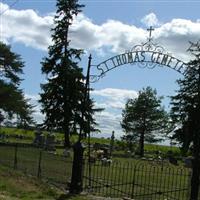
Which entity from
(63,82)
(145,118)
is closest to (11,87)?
(63,82)

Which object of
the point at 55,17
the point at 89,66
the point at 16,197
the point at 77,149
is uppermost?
the point at 55,17

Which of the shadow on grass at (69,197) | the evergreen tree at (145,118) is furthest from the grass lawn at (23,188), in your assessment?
the evergreen tree at (145,118)

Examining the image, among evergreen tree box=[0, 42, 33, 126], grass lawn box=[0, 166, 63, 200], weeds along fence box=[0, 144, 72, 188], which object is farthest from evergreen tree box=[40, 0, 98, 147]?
grass lawn box=[0, 166, 63, 200]

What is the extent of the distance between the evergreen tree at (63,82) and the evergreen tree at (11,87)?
10.8 feet

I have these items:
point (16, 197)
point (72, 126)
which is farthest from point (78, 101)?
point (16, 197)

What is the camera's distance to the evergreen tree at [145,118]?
3024 inches

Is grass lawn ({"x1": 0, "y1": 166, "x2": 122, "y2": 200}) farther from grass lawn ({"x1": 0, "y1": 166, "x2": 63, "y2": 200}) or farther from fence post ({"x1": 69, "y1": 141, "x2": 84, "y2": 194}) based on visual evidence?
fence post ({"x1": 69, "y1": 141, "x2": 84, "y2": 194})

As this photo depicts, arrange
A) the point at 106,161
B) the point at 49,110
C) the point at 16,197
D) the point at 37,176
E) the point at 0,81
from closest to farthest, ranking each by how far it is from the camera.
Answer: the point at 16,197
the point at 37,176
the point at 106,161
the point at 0,81
the point at 49,110

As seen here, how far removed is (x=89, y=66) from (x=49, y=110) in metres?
43.7

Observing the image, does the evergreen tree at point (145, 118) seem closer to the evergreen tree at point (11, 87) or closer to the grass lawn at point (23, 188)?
the evergreen tree at point (11, 87)

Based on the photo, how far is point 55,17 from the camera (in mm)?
59344

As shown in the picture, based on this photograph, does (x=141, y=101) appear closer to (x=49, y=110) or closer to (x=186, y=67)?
(x=49, y=110)

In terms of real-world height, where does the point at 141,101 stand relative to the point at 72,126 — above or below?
above

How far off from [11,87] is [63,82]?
23.1 ft
